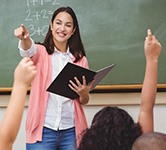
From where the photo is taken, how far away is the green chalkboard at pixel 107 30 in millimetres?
2090

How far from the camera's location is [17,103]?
766 millimetres

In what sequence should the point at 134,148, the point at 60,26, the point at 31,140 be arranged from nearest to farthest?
the point at 134,148 → the point at 31,140 → the point at 60,26

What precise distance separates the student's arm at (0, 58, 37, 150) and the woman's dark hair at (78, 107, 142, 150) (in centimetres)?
34

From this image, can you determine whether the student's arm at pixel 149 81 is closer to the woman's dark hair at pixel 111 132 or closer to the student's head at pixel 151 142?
the woman's dark hair at pixel 111 132

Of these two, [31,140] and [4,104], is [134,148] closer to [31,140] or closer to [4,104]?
[31,140]

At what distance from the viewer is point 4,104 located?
82.2 inches

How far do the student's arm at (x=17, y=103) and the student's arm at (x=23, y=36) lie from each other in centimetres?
65

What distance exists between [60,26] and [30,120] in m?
0.57

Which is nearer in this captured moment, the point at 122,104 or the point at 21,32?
the point at 21,32

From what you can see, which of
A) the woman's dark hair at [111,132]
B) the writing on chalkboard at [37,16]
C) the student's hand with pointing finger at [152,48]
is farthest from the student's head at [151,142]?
the writing on chalkboard at [37,16]

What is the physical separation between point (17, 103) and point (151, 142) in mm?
453

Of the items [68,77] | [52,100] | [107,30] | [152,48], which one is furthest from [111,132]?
[107,30]

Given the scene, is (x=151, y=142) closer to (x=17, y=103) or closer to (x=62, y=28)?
(x=17, y=103)

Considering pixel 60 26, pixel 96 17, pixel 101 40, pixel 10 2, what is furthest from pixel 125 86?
pixel 10 2
